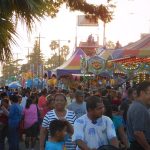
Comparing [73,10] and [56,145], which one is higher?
[73,10]

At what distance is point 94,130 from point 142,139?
72cm

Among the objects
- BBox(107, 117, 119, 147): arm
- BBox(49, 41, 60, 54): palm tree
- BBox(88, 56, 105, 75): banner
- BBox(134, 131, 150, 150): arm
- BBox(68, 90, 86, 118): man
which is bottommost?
BBox(49, 41, 60, 54): palm tree

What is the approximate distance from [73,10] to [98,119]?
233 inches

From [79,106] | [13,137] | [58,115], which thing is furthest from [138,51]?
[58,115]

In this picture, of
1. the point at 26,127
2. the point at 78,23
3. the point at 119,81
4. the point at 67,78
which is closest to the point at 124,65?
the point at 119,81

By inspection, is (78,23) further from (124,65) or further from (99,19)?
(99,19)

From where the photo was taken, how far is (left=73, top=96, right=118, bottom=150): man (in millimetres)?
5539

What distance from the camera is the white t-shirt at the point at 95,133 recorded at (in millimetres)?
5566

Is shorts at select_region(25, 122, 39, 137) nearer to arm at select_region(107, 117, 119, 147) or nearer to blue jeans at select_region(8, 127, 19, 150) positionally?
blue jeans at select_region(8, 127, 19, 150)

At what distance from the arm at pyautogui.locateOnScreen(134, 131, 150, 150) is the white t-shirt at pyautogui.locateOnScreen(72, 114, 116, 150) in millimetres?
525

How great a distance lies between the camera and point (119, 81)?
28.0 m

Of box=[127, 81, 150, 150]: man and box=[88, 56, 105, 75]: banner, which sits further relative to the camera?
box=[88, 56, 105, 75]: banner

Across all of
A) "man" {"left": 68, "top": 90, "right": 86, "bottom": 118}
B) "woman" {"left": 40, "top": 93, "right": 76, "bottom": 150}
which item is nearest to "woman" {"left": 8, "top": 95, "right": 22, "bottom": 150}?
"man" {"left": 68, "top": 90, "right": 86, "bottom": 118}

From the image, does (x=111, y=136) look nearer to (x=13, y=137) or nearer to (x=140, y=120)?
(x=140, y=120)
